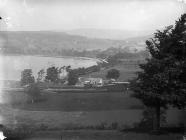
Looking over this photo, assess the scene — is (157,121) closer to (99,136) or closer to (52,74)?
(99,136)

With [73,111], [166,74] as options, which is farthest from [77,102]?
[166,74]

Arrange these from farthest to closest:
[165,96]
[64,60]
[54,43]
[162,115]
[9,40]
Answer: [54,43] → [64,60] → [9,40] → [162,115] → [165,96]

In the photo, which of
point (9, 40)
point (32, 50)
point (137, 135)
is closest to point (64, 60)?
point (32, 50)

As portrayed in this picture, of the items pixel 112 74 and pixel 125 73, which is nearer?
pixel 112 74

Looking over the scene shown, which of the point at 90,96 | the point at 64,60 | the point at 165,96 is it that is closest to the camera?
the point at 165,96

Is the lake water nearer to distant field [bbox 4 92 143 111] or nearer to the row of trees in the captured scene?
the row of trees

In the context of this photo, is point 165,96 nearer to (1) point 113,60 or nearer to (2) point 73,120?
(2) point 73,120

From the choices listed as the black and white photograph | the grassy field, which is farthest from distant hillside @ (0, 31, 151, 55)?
the grassy field
